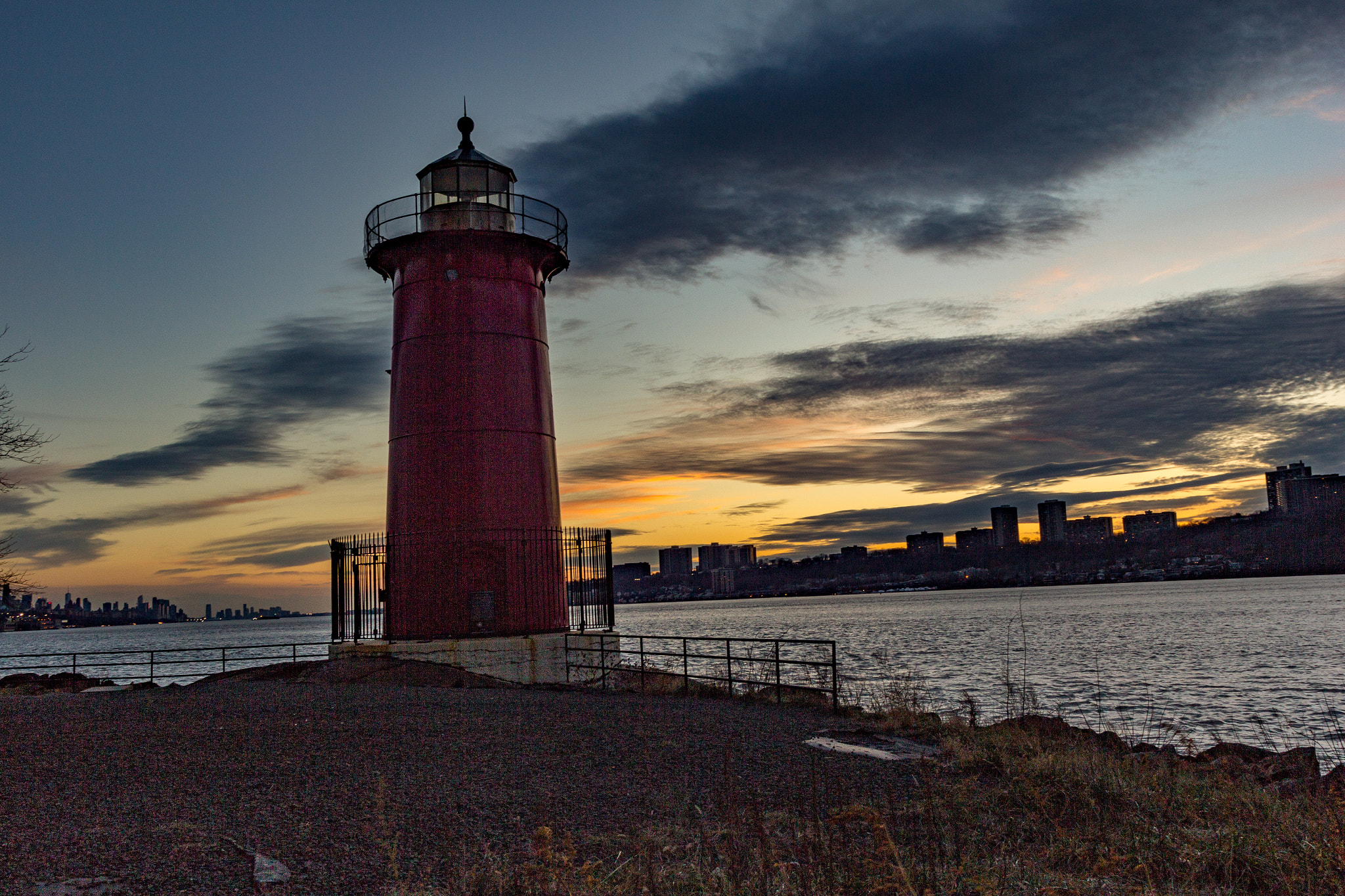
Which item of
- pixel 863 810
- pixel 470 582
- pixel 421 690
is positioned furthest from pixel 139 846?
pixel 470 582

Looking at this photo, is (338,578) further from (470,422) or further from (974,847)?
(974,847)

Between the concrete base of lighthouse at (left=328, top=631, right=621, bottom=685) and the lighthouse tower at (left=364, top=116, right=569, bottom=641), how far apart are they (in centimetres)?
27

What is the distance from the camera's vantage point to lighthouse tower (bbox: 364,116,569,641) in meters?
15.8

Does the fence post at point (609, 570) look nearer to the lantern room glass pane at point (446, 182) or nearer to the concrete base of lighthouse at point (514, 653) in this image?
the concrete base of lighthouse at point (514, 653)

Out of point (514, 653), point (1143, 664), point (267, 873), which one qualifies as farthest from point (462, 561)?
point (1143, 664)

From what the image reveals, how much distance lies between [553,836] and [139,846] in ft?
8.58

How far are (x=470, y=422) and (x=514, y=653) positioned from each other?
379cm

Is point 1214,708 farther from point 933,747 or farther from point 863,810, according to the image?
point 863,810

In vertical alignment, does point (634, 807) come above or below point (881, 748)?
above

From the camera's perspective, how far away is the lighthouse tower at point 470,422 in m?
15.8

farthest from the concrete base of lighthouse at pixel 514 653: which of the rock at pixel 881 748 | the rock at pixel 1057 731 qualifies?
the rock at pixel 1057 731

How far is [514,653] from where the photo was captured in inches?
618

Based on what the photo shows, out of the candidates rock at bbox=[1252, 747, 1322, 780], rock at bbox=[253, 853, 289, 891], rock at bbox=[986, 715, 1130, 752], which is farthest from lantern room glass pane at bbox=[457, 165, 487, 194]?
rock at bbox=[1252, 747, 1322, 780]

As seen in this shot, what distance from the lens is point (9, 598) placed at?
1727 centimetres
